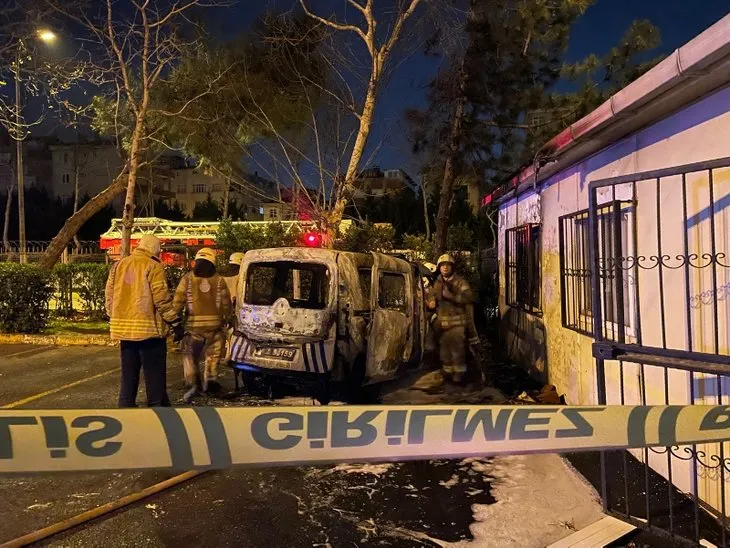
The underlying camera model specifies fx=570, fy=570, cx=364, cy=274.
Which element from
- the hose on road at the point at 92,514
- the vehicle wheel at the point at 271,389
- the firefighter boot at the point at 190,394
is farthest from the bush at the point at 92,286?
the hose on road at the point at 92,514

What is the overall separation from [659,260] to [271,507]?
2915 millimetres

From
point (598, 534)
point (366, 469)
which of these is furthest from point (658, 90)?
point (366, 469)

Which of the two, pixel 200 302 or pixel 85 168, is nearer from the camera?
pixel 200 302

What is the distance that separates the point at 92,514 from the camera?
363cm

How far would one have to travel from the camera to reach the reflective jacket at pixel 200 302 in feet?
21.5

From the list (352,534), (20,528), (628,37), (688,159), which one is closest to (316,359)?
(352,534)

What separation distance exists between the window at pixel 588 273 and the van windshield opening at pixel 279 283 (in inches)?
106

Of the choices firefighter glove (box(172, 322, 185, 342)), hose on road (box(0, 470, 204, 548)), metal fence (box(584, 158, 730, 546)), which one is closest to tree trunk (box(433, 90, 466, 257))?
firefighter glove (box(172, 322, 185, 342))

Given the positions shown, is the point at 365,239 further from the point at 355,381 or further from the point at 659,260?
the point at 659,260

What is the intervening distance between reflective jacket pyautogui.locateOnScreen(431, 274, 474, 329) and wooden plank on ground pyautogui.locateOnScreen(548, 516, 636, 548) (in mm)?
3881

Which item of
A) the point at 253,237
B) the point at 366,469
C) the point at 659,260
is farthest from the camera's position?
the point at 253,237

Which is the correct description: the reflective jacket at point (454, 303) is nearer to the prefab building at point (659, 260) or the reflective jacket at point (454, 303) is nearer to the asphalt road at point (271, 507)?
the prefab building at point (659, 260)

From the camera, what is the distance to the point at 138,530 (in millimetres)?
3500

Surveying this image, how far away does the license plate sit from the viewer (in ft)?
19.7
